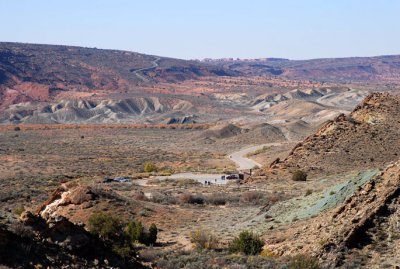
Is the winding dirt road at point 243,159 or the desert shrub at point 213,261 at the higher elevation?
the desert shrub at point 213,261

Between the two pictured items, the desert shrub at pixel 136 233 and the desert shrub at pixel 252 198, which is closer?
the desert shrub at pixel 136 233

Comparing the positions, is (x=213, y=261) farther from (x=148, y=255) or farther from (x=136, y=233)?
(x=136, y=233)

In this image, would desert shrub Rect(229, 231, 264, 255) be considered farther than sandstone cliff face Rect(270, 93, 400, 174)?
No

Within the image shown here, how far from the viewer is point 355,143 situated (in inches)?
1811

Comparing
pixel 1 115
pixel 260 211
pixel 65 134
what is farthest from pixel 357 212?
pixel 1 115

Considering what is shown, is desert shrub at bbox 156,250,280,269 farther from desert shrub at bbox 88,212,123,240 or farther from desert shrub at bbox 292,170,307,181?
desert shrub at bbox 292,170,307,181

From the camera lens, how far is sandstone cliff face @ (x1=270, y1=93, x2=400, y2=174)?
43.6 meters

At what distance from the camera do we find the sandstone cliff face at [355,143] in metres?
43.6

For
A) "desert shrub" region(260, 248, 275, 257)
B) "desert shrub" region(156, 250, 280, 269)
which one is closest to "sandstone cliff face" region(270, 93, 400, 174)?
"desert shrub" region(260, 248, 275, 257)

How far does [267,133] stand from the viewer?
297ft

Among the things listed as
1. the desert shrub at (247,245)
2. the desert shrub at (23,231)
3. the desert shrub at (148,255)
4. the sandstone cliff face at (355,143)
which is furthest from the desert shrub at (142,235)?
the sandstone cliff face at (355,143)

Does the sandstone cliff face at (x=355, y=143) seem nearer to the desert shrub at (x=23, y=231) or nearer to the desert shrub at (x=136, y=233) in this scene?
the desert shrub at (x=136, y=233)

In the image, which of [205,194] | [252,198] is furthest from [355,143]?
[252,198]

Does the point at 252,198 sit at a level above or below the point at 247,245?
below
